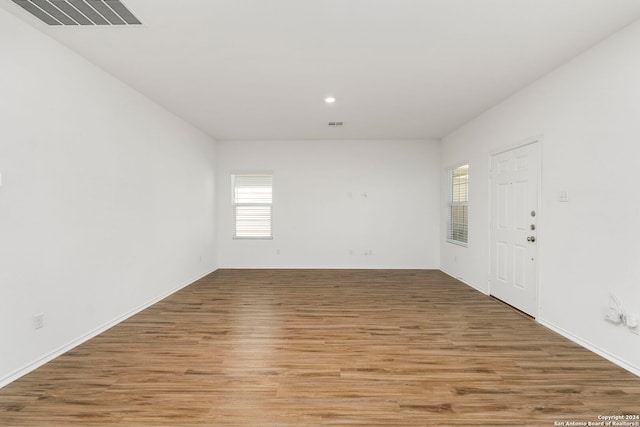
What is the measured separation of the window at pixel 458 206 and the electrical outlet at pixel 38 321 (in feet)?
18.0

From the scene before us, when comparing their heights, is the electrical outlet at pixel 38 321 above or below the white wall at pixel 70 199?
below

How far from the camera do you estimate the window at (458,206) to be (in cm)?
529

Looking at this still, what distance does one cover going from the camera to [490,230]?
4.32m

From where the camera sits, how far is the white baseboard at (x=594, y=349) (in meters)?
2.31

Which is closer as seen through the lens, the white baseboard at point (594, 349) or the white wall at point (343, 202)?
the white baseboard at point (594, 349)

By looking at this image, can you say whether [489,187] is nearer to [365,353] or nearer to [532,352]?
[532,352]

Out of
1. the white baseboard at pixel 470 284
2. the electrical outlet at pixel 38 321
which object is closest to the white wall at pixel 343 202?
the white baseboard at pixel 470 284

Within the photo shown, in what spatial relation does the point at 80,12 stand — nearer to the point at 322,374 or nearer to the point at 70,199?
the point at 70,199

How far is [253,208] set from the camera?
21.4 feet

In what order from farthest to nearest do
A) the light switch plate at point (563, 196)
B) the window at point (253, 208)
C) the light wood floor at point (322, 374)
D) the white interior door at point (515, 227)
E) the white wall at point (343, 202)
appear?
1. the window at point (253, 208)
2. the white wall at point (343, 202)
3. the white interior door at point (515, 227)
4. the light switch plate at point (563, 196)
5. the light wood floor at point (322, 374)

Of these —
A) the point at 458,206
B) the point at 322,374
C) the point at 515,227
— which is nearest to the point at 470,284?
the point at 458,206

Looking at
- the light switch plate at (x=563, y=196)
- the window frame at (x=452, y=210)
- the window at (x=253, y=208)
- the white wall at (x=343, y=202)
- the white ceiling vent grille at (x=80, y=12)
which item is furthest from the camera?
the window at (x=253, y=208)

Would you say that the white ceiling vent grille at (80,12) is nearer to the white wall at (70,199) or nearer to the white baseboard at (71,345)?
the white wall at (70,199)

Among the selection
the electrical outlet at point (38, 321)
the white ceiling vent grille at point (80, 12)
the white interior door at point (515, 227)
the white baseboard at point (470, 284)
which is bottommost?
the white baseboard at point (470, 284)
